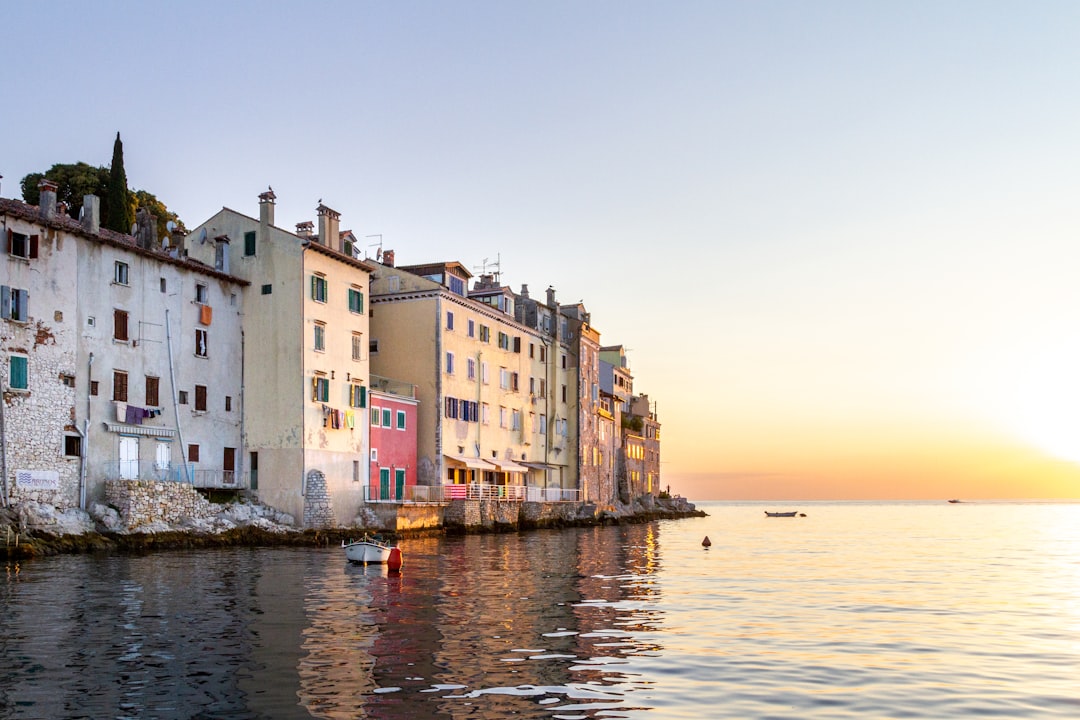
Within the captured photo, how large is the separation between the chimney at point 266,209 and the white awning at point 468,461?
17.8m

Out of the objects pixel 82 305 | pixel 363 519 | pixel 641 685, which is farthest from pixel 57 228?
pixel 641 685

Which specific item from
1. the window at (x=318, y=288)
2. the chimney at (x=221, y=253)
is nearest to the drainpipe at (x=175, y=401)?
the chimney at (x=221, y=253)

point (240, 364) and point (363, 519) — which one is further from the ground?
point (240, 364)

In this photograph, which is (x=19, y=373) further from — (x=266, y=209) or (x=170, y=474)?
(x=266, y=209)

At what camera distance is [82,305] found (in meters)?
42.3

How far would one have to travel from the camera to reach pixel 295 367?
50.1 meters

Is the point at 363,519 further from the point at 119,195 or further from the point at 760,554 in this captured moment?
the point at 119,195

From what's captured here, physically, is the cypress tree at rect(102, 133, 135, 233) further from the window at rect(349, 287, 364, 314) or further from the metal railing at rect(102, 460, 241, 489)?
the metal railing at rect(102, 460, 241, 489)

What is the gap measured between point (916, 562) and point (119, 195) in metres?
48.9

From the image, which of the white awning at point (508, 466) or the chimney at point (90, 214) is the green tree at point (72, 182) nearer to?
the chimney at point (90, 214)

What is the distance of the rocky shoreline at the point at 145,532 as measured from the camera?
120ft

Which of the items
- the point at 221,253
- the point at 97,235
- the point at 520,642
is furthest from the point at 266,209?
the point at 520,642

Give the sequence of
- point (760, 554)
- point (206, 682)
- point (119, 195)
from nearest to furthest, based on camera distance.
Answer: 1. point (206, 682)
2. point (760, 554)
3. point (119, 195)

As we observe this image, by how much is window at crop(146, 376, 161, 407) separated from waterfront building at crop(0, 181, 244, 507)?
0.07 metres
